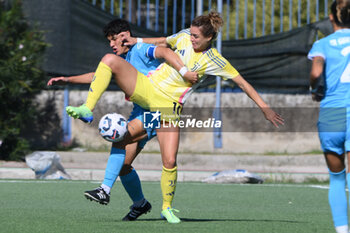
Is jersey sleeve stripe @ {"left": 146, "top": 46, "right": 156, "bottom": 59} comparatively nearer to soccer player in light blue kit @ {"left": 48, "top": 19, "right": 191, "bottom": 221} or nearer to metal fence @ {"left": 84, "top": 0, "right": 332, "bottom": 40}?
soccer player in light blue kit @ {"left": 48, "top": 19, "right": 191, "bottom": 221}

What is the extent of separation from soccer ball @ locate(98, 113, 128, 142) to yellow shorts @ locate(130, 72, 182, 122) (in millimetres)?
349

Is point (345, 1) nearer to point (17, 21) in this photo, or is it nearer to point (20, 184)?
point (20, 184)

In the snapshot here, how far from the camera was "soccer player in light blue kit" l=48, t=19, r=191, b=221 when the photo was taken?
6.39 m

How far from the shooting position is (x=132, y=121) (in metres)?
6.62

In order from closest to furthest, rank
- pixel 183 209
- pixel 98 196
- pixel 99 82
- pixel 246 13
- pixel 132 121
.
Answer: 1. pixel 98 196
2. pixel 99 82
3. pixel 132 121
4. pixel 183 209
5. pixel 246 13

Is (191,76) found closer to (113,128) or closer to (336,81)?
(113,128)

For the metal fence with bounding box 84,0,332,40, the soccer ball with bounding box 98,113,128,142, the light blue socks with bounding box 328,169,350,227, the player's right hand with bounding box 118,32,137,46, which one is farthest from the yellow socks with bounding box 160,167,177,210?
the metal fence with bounding box 84,0,332,40

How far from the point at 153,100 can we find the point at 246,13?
8276mm

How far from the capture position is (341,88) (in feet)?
16.7

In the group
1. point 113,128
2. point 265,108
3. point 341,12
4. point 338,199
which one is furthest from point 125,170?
point 341,12

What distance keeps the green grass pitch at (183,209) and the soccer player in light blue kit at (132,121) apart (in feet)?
0.62

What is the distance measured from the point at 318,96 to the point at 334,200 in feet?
2.42

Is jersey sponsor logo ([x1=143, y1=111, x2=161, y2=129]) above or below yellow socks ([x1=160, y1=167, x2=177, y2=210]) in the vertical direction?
above

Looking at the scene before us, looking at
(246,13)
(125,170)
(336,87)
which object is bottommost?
(125,170)
